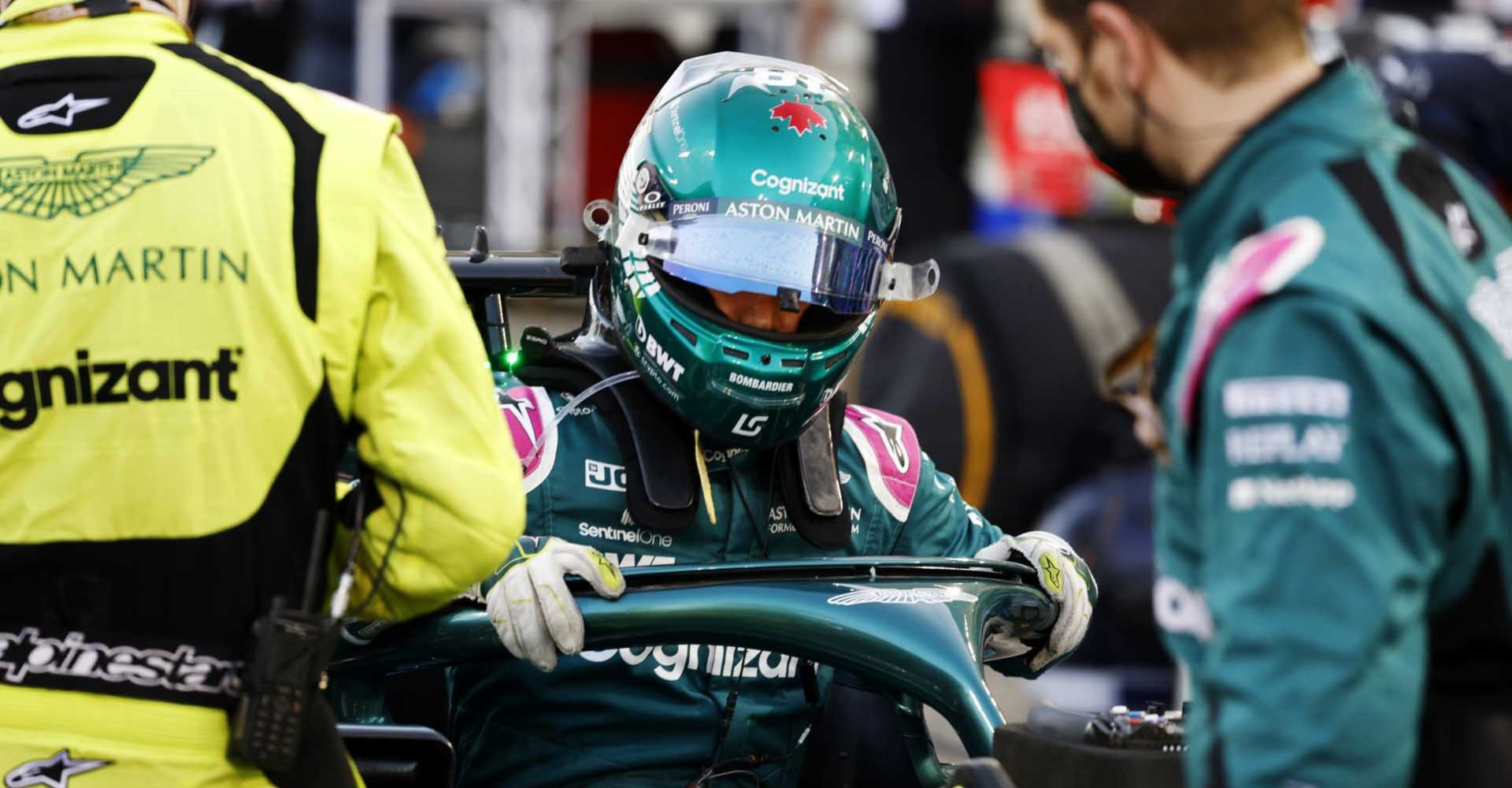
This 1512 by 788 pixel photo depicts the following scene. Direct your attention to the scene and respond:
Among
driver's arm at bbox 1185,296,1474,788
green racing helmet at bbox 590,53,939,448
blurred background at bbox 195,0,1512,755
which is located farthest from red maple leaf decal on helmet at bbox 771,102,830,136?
driver's arm at bbox 1185,296,1474,788

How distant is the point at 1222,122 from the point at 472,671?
169 centimetres

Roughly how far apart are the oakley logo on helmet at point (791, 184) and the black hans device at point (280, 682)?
1.14 m

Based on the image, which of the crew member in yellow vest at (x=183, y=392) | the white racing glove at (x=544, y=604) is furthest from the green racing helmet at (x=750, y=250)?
the crew member in yellow vest at (x=183, y=392)

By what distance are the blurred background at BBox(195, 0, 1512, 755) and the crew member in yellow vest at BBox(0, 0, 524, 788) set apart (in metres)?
0.97

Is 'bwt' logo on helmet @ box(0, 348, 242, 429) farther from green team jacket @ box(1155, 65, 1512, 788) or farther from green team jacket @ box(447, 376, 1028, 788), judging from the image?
green team jacket @ box(1155, 65, 1512, 788)

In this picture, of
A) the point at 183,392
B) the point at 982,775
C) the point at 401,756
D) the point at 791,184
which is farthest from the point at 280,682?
the point at 791,184

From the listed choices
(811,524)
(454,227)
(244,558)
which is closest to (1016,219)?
(454,227)

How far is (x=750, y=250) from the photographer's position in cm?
318

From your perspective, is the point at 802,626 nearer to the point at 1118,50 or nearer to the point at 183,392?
the point at 183,392

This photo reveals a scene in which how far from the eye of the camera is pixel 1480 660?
1.81 m

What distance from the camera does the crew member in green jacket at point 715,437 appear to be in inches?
123

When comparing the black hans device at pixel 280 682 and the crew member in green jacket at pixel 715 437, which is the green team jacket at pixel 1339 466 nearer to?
the black hans device at pixel 280 682

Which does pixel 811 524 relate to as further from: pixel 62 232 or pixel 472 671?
pixel 62 232

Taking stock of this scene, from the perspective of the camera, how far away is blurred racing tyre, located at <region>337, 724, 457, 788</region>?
2.69 metres
